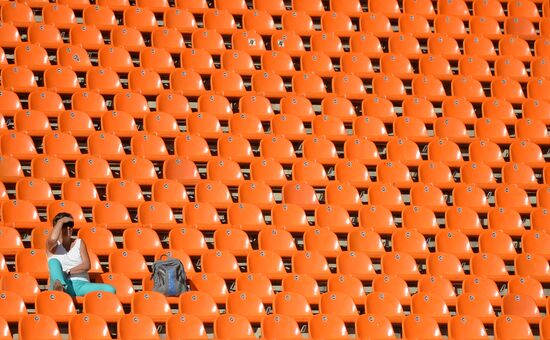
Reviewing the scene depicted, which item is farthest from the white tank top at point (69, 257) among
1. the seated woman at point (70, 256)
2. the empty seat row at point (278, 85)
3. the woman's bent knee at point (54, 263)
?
the empty seat row at point (278, 85)

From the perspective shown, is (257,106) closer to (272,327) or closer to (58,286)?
(272,327)

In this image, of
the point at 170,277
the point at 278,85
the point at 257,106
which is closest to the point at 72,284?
the point at 170,277

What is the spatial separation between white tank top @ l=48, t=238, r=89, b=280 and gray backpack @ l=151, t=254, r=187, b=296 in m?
0.39

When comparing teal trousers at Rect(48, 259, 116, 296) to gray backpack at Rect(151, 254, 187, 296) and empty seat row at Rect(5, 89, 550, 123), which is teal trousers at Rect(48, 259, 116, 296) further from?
empty seat row at Rect(5, 89, 550, 123)

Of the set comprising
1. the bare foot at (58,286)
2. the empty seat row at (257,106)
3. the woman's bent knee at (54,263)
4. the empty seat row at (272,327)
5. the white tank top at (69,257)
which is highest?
the empty seat row at (257,106)

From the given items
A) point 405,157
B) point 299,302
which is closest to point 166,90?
point 405,157

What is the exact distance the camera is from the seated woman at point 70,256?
24.3 feet

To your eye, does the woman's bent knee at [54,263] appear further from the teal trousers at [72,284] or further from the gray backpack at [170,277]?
the gray backpack at [170,277]

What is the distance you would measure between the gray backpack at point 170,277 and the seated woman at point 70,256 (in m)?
0.25

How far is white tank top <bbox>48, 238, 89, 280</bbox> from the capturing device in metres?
7.46

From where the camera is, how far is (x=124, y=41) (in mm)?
9641

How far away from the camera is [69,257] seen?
24.5 feet

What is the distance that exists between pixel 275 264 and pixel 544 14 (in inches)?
145

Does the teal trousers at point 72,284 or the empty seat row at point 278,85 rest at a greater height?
the empty seat row at point 278,85
